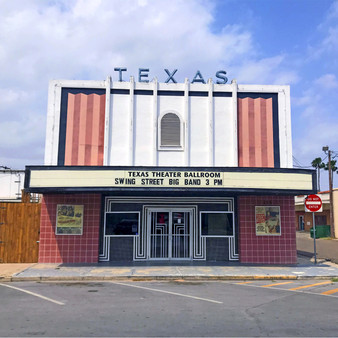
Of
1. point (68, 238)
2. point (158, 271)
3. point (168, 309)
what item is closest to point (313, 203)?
point (158, 271)

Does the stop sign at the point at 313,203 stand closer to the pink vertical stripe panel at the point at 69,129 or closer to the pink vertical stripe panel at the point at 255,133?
the pink vertical stripe panel at the point at 255,133

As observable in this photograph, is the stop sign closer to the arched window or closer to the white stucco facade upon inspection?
the white stucco facade

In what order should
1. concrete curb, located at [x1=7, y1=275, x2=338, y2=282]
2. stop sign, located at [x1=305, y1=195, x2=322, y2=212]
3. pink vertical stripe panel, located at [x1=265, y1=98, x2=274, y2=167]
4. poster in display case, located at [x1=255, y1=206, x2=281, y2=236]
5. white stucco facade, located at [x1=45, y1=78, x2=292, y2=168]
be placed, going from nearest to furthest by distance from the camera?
1. concrete curb, located at [x1=7, y1=275, x2=338, y2=282]
2. poster in display case, located at [x1=255, y1=206, x2=281, y2=236]
3. stop sign, located at [x1=305, y1=195, x2=322, y2=212]
4. white stucco facade, located at [x1=45, y1=78, x2=292, y2=168]
5. pink vertical stripe panel, located at [x1=265, y1=98, x2=274, y2=167]

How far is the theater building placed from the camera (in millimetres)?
16234

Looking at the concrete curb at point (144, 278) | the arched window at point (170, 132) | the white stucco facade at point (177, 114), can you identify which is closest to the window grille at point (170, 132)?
the arched window at point (170, 132)

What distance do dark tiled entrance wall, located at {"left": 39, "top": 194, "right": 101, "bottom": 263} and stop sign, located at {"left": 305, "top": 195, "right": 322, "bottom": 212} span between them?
375 inches

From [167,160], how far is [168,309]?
9.03 m

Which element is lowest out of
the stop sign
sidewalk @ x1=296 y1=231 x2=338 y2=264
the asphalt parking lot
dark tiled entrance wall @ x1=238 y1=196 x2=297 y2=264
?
the asphalt parking lot

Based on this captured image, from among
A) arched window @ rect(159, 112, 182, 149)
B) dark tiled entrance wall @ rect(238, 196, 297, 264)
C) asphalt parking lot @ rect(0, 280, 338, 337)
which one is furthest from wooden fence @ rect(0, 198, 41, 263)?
dark tiled entrance wall @ rect(238, 196, 297, 264)

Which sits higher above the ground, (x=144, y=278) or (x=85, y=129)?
(x=85, y=129)

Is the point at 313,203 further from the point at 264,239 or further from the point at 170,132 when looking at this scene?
the point at 170,132

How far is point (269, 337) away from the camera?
644 cm

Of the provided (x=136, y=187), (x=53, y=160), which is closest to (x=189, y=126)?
(x=136, y=187)

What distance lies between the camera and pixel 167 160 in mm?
16781
